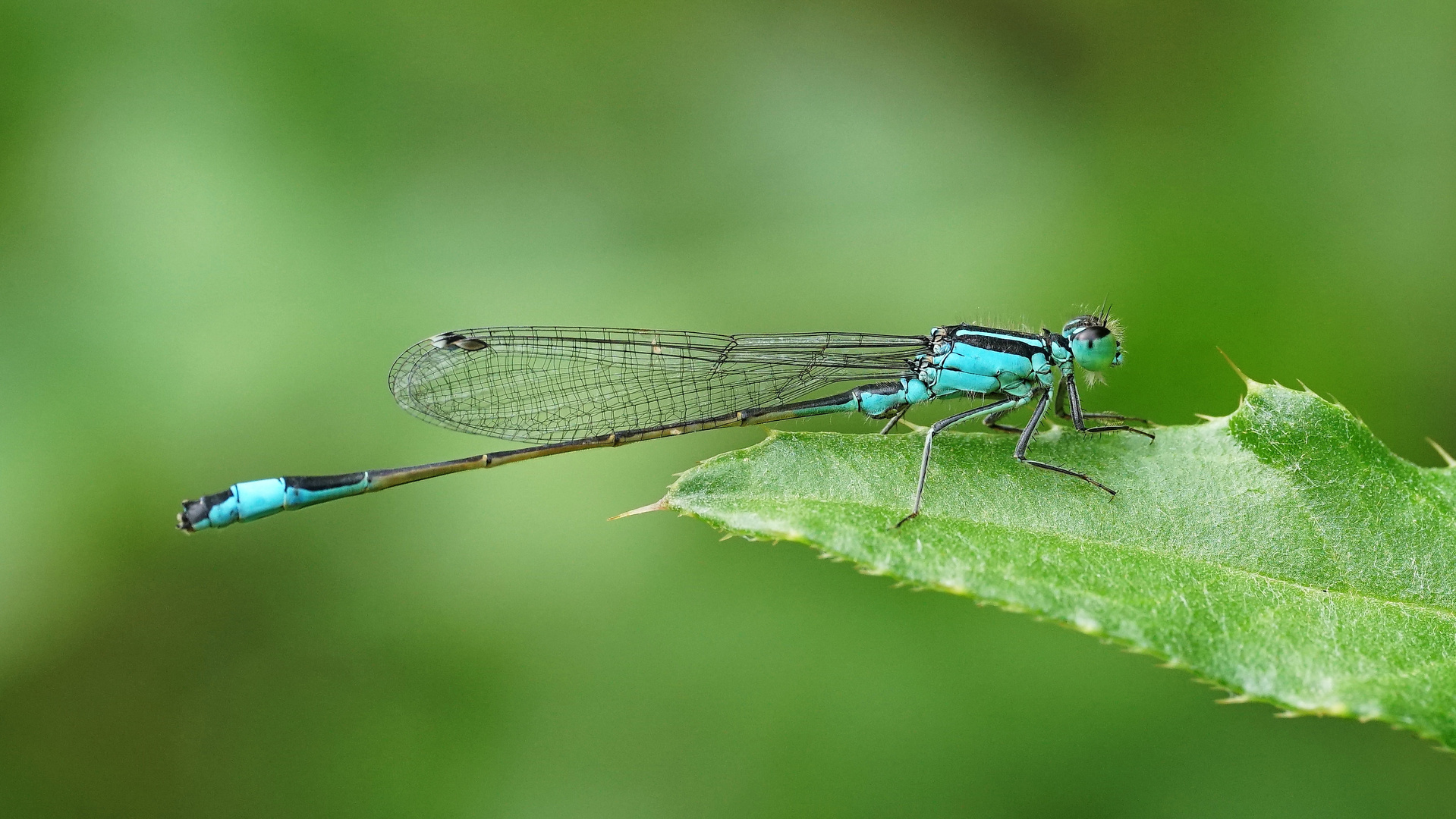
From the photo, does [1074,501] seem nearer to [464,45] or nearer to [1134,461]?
[1134,461]

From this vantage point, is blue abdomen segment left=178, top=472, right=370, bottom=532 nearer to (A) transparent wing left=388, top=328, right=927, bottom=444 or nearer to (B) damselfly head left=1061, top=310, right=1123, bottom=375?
(A) transparent wing left=388, top=328, right=927, bottom=444

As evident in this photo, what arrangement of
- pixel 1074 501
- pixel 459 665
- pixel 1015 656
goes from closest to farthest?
1. pixel 1074 501
2. pixel 1015 656
3. pixel 459 665

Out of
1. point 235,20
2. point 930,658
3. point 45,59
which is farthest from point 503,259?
point 930,658

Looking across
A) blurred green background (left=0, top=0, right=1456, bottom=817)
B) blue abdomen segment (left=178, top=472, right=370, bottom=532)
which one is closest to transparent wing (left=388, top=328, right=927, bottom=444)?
blurred green background (left=0, top=0, right=1456, bottom=817)

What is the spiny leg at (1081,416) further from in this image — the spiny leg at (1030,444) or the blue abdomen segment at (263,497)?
the blue abdomen segment at (263,497)

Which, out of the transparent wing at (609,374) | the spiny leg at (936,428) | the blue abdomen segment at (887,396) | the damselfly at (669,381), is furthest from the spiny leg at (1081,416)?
the transparent wing at (609,374)

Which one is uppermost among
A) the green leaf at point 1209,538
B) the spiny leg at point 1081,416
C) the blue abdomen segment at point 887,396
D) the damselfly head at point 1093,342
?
the damselfly head at point 1093,342

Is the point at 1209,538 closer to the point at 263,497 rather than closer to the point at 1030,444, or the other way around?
the point at 1030,444
